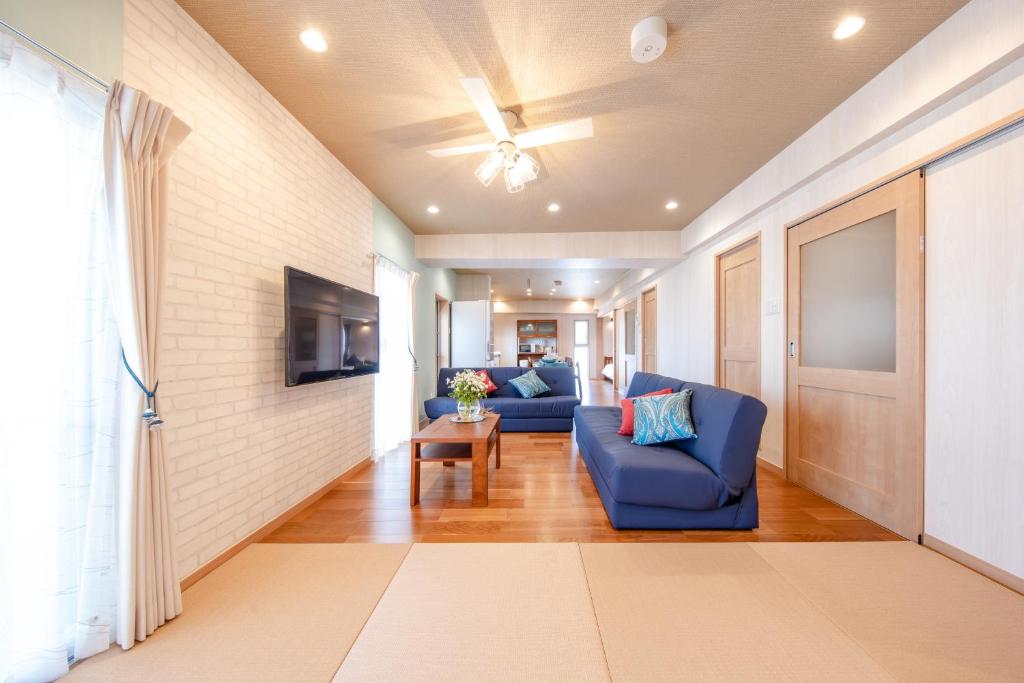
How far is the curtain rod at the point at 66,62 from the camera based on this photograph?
118 centimetres

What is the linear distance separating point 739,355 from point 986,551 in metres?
2.24

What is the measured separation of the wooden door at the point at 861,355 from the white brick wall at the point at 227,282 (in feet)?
12.6

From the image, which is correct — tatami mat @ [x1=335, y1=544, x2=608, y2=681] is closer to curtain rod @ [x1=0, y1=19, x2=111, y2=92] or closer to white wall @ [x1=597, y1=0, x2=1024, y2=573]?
white wall @ [x1=597, y1=0, x2=1024, y2=573]

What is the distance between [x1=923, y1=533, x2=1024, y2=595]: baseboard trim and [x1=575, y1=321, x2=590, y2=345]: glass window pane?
34.5 ft

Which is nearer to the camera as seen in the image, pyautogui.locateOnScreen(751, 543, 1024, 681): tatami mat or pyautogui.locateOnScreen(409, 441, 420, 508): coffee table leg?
pyautogui.locateOnScreen(751, 543, 1024, 681): tatami mat

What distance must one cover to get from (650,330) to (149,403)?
6.81 meters

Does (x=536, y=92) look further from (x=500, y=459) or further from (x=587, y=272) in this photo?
(x=587, y=272)

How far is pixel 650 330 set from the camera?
6.92 meters

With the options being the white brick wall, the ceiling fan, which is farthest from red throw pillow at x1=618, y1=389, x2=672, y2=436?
the white brick wall

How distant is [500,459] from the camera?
3693 millimetres

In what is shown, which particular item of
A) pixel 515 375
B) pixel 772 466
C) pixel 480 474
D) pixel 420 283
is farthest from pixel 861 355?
pixel 420 283

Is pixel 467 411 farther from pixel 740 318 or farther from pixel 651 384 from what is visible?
pixel 740 318

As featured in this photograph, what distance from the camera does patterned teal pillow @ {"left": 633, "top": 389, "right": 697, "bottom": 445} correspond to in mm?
2586

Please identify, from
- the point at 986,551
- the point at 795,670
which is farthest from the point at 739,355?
the point at 795,670
